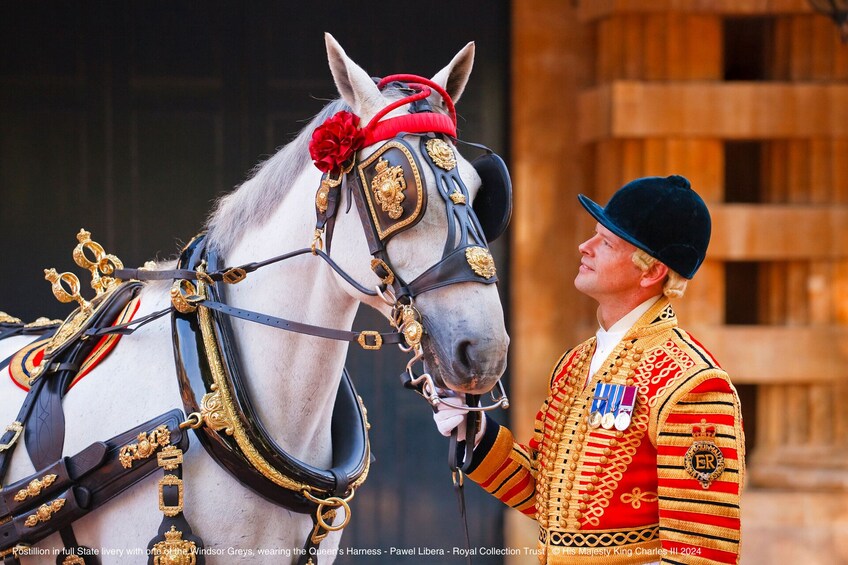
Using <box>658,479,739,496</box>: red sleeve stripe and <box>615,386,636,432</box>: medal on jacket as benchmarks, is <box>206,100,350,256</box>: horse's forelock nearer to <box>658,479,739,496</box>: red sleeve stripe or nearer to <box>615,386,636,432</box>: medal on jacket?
<box>615,386,636,432</box>: medal on jacket

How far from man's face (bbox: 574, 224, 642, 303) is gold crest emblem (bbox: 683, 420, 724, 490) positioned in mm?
336

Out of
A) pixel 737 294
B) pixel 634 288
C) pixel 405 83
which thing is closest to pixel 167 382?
pixel 405 83

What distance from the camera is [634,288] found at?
1.80m

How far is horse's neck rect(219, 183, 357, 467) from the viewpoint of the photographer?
1.91 metres

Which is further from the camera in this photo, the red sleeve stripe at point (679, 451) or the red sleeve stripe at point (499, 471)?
the red sleeve stripe at point (499, 471)

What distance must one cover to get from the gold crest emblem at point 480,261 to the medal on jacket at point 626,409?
0.33 m

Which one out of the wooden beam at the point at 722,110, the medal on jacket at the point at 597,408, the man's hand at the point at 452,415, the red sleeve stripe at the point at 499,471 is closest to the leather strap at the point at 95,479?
the man's hand at the point at 452,415

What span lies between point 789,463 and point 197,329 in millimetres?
2940

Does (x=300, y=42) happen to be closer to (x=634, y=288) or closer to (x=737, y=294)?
(x=737, y=294)

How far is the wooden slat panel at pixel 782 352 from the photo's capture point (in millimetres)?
3980

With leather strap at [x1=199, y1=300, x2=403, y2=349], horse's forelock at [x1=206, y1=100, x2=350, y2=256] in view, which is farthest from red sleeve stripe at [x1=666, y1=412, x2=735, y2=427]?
horse's forelock at [x1=206, y1=100, x2=350, y2=256]

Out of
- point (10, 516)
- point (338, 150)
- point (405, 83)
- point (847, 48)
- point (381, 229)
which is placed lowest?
point (10, 516)

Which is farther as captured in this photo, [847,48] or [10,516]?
[847,48]

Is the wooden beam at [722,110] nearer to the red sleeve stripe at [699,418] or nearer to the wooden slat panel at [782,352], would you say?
the wooden slat panel at [782,352]
